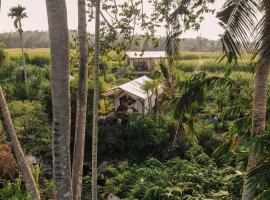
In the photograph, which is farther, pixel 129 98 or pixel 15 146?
pixel 129 98

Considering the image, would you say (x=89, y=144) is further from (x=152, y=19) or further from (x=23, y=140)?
(x=152, y=19)

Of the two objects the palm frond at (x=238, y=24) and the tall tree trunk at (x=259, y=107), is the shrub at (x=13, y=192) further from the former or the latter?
the palm frond at (x=238, y=24)

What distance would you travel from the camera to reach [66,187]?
15.2 feet

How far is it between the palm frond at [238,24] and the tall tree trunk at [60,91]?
211 centimetres

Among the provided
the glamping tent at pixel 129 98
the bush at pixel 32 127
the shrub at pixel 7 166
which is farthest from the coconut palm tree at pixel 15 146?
the glamping tent at pixel 129 98

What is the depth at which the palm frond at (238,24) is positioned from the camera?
4969 millimetres

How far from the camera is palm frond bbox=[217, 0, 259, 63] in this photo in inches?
196

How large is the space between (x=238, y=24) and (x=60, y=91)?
247cm

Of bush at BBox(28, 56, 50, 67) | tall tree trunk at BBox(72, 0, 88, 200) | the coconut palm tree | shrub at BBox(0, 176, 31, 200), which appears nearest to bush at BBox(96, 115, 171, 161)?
shrub at BBox(0, 176, 31, 200)

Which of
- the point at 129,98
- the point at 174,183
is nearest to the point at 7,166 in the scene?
the point at 174,183

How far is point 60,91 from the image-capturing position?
4.35 meters

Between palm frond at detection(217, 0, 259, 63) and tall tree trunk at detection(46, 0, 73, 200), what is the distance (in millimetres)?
2108

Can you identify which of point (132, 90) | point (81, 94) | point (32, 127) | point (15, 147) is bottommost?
point (32, 127)

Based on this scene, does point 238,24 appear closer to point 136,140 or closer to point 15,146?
point 15,146
